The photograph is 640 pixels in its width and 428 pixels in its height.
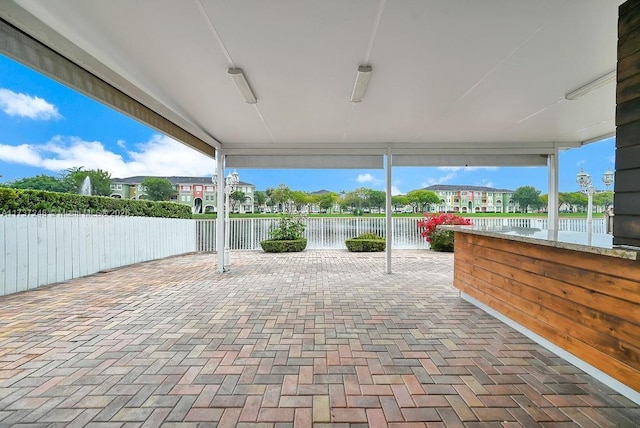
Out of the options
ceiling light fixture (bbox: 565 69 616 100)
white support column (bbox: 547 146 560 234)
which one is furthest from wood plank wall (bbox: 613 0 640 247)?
white support column (bbox: 547 146 560 234)

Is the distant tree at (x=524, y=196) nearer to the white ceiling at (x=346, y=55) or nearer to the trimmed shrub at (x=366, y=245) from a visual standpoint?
the trimmed shrub at (x=366, y=245)

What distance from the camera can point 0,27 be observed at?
1.71 meters

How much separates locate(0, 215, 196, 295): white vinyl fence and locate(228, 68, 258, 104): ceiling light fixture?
3.96m

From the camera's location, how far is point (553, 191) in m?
5.77

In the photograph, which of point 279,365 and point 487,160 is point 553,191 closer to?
point 487,160

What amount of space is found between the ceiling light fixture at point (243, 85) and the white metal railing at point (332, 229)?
263 inches

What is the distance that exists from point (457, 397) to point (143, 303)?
12.3 feet

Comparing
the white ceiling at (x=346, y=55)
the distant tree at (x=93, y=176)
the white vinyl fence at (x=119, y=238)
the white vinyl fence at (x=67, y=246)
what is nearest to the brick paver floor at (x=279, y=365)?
the white vinyl fence at (x=67, y=246)

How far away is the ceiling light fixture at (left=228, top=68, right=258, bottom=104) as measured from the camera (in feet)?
8.96

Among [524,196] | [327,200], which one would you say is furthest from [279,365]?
[327,200]

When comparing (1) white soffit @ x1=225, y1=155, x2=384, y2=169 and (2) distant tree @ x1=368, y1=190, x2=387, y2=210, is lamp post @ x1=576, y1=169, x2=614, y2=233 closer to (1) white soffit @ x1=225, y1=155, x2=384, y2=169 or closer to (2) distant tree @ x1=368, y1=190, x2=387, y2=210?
(1) white soffit @ x1=225, y1=155, x2=384, y2=169

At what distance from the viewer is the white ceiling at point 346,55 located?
74.7 inches

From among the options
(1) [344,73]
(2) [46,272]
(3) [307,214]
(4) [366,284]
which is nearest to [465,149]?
(4) [366,284]

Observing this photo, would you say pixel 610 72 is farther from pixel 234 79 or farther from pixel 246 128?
pixel 246 128
